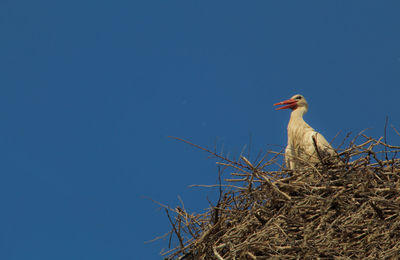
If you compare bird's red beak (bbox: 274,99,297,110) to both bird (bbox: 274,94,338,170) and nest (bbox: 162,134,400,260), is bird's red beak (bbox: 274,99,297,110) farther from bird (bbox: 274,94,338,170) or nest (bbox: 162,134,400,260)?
nest (bbox: 162,134,400,260)

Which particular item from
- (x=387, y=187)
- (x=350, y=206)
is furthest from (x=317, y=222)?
(x=387, y=187)

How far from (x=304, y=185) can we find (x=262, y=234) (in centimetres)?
63

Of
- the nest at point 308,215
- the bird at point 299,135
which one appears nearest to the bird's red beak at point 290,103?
the bird at point 299,135

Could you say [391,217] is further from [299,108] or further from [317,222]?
[299,108]

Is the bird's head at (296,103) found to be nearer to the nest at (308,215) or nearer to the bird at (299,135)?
the bird at (299,135)

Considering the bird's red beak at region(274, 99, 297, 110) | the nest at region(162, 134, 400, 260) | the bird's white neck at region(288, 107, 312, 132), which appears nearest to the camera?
the nest at region(162, 134, 400, 260)

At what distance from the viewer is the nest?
463cm

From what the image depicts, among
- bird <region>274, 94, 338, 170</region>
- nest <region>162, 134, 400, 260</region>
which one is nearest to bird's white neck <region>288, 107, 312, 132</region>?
bird <region>274, 94, 338, 170</region>

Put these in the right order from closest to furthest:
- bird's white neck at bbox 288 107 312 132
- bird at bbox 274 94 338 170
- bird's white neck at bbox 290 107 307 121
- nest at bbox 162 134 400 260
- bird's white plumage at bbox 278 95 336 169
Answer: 1. nest at bbox 162 134 400 260
2. bird at bbox 274 94 338 170
3. bird's white plumage at bbox 278 95 336 169
4. bird's white neck at bbox 288 107 312 132
5. bird's white neck at bbox 290 107 307 121

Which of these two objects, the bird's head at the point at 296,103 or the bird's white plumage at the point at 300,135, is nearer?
the bird's white plumage at the point at 300,135

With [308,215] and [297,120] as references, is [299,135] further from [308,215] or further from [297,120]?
[308,215]

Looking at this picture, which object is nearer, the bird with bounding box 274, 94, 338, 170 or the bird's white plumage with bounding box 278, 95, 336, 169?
the bird with bounding box 274, 94, 338, 170

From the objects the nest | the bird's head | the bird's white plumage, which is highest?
the bird's head

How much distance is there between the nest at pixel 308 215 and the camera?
463 cm
